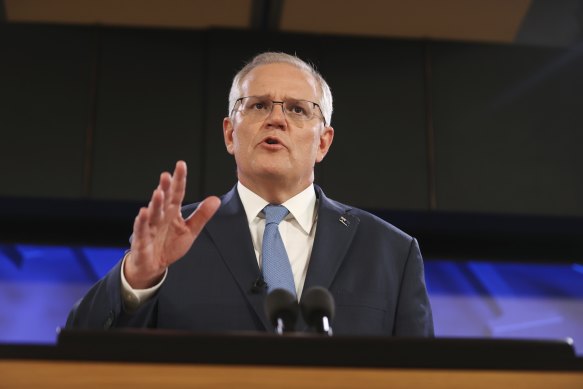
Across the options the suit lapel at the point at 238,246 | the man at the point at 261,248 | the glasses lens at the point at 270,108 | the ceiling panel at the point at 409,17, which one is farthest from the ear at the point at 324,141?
the ceiling panel at the point at 409,17

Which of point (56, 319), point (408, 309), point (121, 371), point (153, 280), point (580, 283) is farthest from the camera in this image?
point (580, 283)

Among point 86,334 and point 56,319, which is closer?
point 86,334

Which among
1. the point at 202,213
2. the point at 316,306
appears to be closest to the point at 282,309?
the point at 316,306

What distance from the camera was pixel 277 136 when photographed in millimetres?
2002

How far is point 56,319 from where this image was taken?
371 cm

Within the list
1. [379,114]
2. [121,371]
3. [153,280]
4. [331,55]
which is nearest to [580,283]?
[379,114]

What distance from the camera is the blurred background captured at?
361 cm

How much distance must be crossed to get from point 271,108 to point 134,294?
2.46ft

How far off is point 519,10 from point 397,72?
0.66 m

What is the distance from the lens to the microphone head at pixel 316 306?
1.25m

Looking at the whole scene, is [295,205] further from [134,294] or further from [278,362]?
[278,362]

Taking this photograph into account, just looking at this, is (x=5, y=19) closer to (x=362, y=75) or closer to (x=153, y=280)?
(x=362, y=75)

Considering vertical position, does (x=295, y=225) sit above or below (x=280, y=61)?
below

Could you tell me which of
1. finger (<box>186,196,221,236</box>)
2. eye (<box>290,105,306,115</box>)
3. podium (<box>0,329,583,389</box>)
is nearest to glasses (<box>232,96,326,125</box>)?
eye (<box>290,105,306,115</box>)
